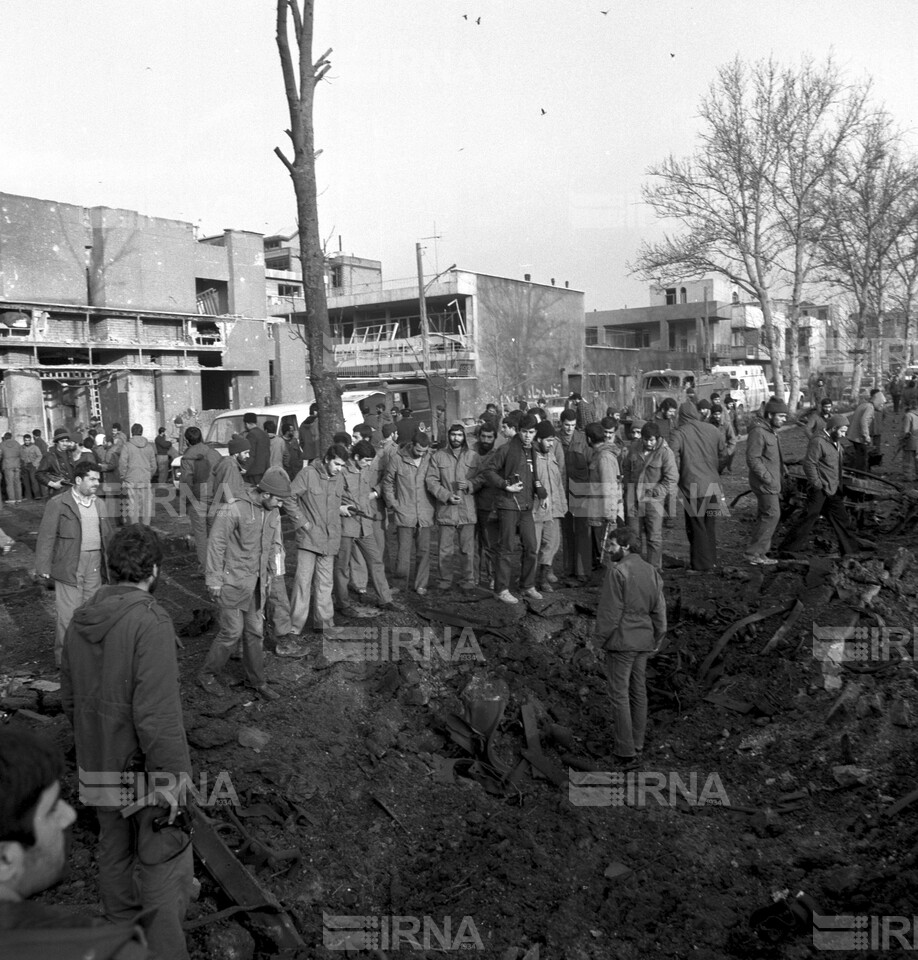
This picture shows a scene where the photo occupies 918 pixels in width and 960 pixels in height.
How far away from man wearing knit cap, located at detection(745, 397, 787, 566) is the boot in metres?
2.79

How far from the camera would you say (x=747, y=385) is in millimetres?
36719

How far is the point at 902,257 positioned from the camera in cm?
3584

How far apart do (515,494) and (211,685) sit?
3.95m

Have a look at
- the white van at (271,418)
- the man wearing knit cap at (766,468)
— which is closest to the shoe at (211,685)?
the man wearing knit cap at (766,468)

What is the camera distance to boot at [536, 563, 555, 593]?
32.5 feet

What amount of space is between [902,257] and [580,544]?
1297 inches

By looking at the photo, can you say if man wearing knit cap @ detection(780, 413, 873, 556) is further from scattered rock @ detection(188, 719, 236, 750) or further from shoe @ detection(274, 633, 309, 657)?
scattered rock @ detection(188, 719, 236, 750)

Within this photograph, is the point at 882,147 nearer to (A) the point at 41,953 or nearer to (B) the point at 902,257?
(B) the point at 902,257

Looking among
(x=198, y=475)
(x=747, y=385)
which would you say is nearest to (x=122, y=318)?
(x=198, y=475)

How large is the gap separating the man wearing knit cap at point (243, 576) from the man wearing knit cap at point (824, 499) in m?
7.05

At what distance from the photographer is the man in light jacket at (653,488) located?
9797 mm

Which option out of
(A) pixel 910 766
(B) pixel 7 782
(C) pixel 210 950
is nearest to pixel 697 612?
(A) pixel 910 766

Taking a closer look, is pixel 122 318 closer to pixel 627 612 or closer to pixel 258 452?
pixel 258 452

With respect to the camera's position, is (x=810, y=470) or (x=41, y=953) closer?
(x=41, y=953)
